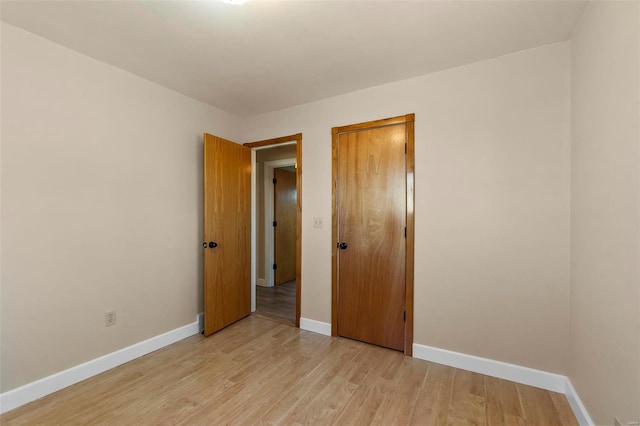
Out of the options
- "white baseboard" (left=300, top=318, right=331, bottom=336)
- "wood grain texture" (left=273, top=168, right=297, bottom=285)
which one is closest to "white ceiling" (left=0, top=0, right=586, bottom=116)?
"white baseboard" (left=300, top=318, right=331, bottom=336)

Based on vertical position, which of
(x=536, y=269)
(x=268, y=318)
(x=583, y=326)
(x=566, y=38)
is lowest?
(x=268, y=318)

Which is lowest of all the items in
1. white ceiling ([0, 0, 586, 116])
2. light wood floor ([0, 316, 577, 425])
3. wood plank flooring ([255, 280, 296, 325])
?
wood plank flooring ([255, 280, 296, 325])

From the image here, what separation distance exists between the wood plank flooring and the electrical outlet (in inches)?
62.4

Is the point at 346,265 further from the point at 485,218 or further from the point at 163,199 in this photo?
the point at 163,199

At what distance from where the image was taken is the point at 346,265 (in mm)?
2842

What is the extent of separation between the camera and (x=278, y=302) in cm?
409

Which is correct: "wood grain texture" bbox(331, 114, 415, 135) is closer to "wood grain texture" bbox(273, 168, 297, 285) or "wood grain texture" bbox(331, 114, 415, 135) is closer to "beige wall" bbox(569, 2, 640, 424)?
"beige wall" bbox(569, 2, 640, 424)

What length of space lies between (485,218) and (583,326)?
87 centimetres

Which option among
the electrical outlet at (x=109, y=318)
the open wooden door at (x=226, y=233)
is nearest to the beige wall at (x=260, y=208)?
the open wooden door at (x=226, y=233)

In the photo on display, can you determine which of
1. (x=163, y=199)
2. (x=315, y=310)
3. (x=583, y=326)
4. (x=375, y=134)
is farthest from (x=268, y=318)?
(x=583, y=326)

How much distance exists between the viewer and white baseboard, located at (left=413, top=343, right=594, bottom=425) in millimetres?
1777

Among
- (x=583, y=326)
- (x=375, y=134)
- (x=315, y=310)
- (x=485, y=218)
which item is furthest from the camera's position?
(x=315, y=310)

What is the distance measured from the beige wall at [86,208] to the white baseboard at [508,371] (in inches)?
94.5

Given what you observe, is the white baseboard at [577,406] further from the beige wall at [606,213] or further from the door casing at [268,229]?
the door casing at [268,229]
